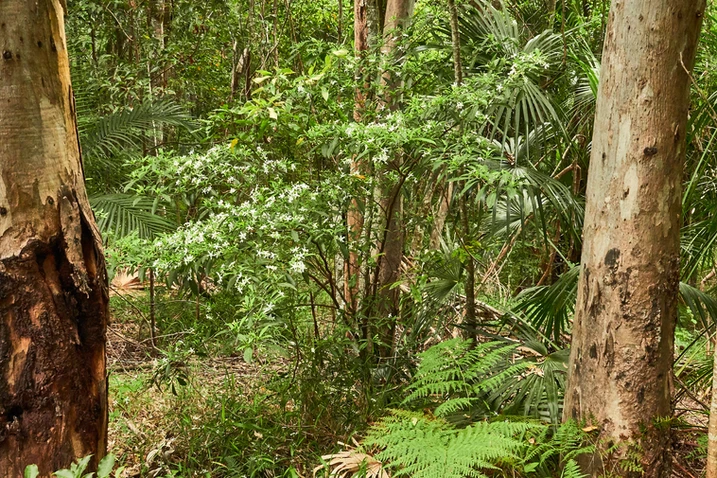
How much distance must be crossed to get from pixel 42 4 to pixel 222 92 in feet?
18.9

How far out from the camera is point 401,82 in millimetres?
4504

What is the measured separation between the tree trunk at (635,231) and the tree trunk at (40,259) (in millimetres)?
2162

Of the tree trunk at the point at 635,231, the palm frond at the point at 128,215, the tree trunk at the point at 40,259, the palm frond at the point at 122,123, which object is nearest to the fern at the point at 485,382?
the tree trunk at the point at 635,231

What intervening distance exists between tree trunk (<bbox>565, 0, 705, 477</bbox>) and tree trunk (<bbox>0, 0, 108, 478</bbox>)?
216 centimetres

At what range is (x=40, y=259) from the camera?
2.54 meters

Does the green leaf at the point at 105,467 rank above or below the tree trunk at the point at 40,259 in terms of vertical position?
below

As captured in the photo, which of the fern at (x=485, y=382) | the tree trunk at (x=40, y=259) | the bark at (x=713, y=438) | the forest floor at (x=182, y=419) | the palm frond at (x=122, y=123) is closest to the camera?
the bark at (x=713, y=438)

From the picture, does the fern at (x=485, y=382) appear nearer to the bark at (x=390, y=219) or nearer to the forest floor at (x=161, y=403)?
the bark at (x=390, y=219)

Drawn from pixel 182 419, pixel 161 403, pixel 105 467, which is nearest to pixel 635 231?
pixel 105 467

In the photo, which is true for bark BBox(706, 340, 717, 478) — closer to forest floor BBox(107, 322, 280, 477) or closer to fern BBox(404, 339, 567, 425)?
fern BBox(404, 339, 567, 425)

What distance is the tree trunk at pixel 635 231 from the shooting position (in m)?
2.65

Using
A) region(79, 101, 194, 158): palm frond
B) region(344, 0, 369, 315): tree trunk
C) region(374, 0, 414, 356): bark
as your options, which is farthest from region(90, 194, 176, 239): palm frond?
region(374, 0, 414, 356): bark

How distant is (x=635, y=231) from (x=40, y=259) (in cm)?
240

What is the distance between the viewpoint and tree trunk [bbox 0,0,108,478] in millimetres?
2486
